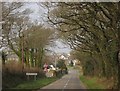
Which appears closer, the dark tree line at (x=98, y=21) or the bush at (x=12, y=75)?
the dark tree line at (x=98, y=21)

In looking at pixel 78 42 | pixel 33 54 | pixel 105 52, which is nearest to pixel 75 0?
pixel 105 52

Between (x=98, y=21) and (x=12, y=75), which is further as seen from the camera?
(x=12, y=75)

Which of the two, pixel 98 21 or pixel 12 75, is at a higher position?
pixel 98 21

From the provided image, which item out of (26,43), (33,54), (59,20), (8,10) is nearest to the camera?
(59,20)

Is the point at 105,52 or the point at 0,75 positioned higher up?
the point at 105,52

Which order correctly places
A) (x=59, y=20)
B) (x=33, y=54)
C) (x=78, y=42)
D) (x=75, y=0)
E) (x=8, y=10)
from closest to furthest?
(x=75, y=0), (x=59, y=20), (x=8, y=10), (x=78, y=42), (x=33, y=54)

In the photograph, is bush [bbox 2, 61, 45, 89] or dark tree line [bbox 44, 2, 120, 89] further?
bush [bbox 2, 61, 45, 89]

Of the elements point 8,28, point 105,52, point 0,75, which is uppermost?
point 8,28

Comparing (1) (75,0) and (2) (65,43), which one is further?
(2) (65,43)

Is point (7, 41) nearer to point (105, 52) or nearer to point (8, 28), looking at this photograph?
point (8, 28)

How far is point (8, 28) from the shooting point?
123 feet

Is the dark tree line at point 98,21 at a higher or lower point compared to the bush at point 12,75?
higher

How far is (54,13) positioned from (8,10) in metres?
7.14

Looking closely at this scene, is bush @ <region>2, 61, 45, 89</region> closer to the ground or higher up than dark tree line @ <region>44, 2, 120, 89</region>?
closer to the ground
